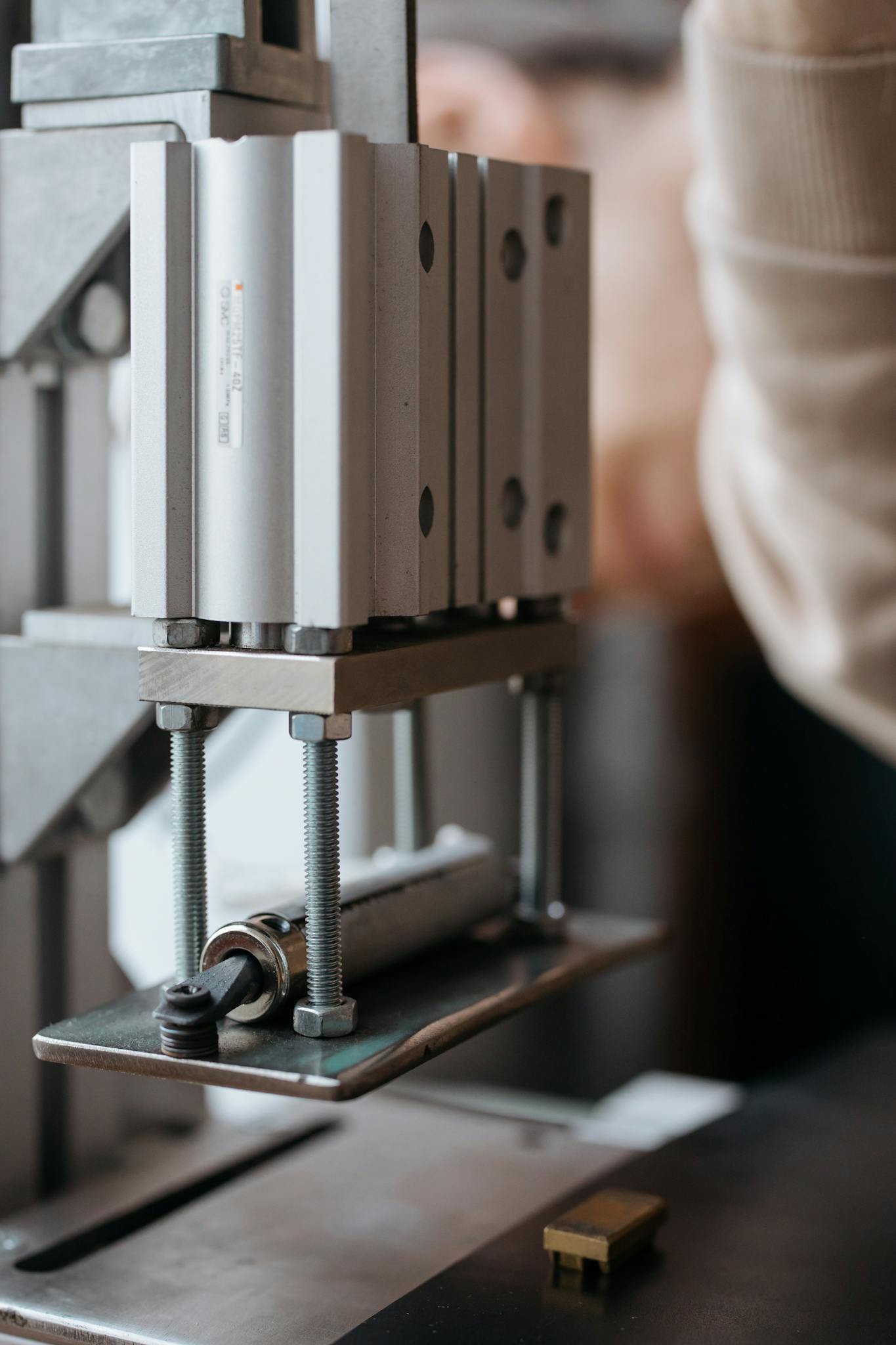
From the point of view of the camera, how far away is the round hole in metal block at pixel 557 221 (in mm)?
781

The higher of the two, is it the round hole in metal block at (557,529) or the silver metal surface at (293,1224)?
the round hole in metal block at (557,529)

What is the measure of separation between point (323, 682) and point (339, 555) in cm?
5

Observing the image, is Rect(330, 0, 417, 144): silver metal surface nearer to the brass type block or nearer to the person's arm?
the person's arm

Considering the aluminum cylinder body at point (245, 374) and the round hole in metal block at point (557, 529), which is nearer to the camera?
the aluminum cylinder body at point (245, 374)

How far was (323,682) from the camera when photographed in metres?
0.63

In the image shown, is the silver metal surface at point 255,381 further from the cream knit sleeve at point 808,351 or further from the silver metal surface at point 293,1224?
the cream knit sleeve at point 808,351

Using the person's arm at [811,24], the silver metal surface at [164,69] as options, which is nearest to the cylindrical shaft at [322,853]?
the silver metal surface at [164,69]

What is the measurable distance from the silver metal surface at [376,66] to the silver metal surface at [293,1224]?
1.72ft

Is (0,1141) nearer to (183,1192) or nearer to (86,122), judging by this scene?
(183,1192)

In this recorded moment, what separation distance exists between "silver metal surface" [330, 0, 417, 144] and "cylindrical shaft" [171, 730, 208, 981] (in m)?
0.29

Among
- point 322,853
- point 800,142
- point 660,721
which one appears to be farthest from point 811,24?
point 660,721

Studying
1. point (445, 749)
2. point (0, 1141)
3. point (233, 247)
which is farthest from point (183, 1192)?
point (445, 749)

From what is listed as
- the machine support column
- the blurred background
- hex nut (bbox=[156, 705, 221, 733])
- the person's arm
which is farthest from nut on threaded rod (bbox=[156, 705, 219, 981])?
the blurred background

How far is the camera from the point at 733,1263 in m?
0.74
